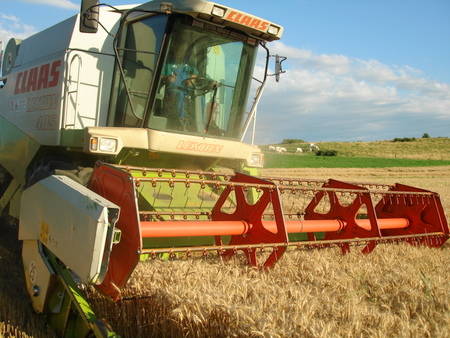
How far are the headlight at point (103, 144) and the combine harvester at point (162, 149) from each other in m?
0.01

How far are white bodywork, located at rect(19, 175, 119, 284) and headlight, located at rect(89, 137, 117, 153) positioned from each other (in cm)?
61

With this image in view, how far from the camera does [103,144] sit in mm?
3617

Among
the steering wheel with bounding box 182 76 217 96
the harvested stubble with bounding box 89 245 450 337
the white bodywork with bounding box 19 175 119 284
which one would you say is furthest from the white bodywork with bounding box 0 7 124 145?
the harvested stubble with bounding box 89 245 450 337

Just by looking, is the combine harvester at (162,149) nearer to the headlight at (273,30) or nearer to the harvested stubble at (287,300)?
the headlight at (273,30)

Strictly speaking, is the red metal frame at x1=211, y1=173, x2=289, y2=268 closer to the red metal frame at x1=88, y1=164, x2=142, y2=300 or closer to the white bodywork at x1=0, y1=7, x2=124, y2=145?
the red metal frame at x1=88, y1=164, x2=142, y2=300

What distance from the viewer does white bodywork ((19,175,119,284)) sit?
91.6 inches

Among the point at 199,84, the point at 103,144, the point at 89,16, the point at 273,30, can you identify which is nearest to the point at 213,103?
the point at 199,84

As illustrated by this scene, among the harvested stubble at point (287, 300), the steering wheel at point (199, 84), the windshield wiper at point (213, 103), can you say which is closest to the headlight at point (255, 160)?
the windshield wiper at point (213, 103)

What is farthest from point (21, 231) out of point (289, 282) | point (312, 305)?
point (312, 305)

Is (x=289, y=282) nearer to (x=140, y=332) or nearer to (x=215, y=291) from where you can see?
(x=215, y=291)

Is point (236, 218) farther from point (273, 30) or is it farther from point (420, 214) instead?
point (420, 214)

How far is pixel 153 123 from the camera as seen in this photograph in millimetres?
3998

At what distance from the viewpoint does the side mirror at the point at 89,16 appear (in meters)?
3.57

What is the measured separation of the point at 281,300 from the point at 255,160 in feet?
8.10
